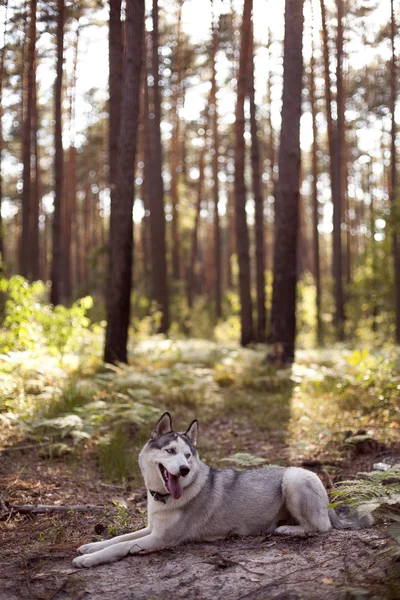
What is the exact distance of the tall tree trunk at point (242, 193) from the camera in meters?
16.8

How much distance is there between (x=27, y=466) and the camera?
24.8 ft

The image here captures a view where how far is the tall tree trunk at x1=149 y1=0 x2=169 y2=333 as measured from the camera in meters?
19.3

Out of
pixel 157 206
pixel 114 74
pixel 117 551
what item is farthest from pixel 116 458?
pixel 157 206

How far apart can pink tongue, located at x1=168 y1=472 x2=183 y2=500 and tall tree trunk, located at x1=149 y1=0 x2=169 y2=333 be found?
47.2 feet

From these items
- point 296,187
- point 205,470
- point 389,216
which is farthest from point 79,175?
point 205,470

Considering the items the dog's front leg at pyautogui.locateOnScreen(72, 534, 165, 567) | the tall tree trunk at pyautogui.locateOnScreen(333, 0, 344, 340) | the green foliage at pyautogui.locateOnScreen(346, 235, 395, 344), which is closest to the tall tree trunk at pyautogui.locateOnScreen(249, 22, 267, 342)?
the tall tree trunk at pyautogui.locateOnScreen(333, 0, 344, 340)

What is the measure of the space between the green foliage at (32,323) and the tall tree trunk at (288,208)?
432cm

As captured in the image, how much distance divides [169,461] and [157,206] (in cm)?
1511

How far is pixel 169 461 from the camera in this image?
5.14 m

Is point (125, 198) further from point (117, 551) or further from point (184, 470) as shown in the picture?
point (117, 551)

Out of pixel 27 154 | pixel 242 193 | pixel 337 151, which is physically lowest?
pixel 242 193

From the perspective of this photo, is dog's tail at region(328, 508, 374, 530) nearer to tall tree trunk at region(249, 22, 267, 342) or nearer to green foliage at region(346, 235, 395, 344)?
tall tree trunk at region(249, 22, 267, 342)

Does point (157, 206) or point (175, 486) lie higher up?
point (157, 206)

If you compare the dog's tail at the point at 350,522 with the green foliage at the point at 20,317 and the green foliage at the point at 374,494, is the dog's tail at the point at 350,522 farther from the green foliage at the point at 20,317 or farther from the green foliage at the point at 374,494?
the green foliage at the point at 20,317
